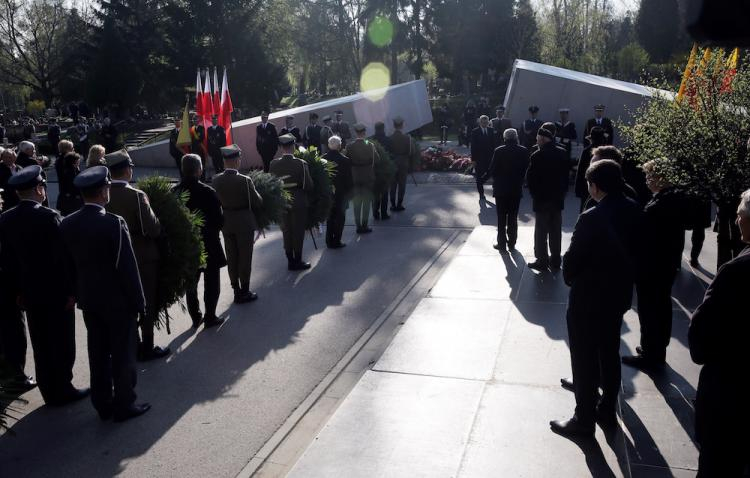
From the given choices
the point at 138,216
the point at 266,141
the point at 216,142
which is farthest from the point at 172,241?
the point at 216,142

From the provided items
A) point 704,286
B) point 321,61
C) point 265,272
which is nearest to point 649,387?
point 704,286

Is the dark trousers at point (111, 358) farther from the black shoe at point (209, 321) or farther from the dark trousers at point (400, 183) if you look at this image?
the dark trousers at point (400, 183)

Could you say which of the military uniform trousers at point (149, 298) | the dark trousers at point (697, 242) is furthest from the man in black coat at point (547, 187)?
the military uniform trousers at point (149, 298)

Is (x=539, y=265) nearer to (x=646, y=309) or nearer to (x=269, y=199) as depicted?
(x=646, y=309)

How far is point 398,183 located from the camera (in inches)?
550

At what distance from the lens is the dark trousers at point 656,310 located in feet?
18.7

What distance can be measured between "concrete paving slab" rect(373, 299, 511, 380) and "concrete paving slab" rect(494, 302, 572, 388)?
0.39 feet

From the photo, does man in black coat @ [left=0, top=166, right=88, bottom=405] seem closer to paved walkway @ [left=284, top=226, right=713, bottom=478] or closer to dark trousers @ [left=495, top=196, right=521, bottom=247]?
paved walkway @ [left=284, top=226, right=713, bottom=478]

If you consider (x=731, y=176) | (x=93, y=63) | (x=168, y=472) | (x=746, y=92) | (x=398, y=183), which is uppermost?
(x=93, y=63)

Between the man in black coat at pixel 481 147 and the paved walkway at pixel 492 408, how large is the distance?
7.12 m

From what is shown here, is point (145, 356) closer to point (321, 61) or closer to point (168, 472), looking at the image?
point (168, 472)

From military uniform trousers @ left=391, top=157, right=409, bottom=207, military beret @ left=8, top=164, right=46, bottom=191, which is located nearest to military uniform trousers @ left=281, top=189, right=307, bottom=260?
military uniform trousers @ left=391, top=157, right=409, bottom=207

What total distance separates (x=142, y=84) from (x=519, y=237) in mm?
34181

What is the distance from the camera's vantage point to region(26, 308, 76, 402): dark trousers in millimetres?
5590
